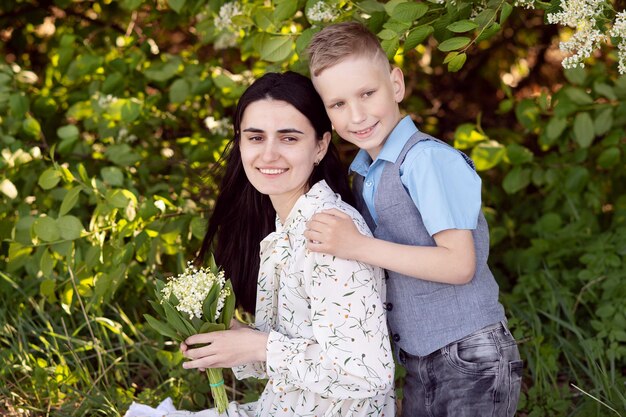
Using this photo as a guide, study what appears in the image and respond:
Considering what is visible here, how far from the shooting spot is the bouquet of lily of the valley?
193 cm

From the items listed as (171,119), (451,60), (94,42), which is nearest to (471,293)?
(451,60)

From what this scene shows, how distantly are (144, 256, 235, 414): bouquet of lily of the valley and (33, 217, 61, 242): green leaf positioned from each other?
33.3 inches

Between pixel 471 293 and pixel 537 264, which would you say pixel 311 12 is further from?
pixel 537 264

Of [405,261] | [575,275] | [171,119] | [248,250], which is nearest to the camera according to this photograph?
[405,261]

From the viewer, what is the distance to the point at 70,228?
2713 mm

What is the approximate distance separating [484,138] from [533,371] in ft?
3.41

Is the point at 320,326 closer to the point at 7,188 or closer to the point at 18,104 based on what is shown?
the point at 7,188

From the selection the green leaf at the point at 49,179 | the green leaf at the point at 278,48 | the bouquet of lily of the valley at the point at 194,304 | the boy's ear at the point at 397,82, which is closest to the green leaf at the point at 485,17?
the boy's ear at the point at 397,82

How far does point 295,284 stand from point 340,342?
0.23 meters

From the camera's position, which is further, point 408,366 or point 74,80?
point 74,80

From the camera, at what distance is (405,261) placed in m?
1.87

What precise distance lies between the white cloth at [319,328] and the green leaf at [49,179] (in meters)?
1.00

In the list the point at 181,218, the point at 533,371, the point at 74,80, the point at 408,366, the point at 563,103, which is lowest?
the point at 533,371

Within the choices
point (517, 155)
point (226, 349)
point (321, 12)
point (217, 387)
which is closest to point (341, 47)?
point (321, 12)
